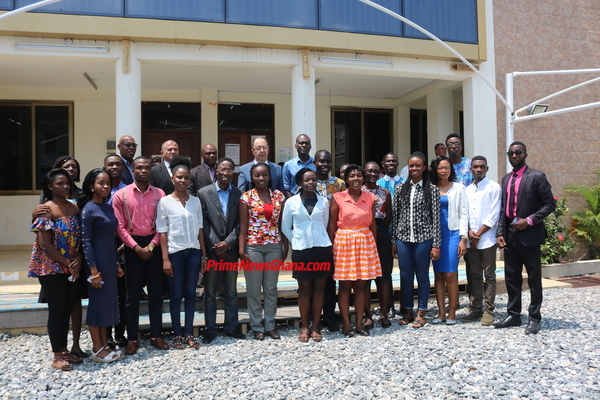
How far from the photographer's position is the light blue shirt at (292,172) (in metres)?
5.62

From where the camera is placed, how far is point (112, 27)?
7.54 metres

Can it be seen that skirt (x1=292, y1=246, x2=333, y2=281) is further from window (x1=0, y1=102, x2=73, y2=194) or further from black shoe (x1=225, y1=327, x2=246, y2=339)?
window (x1=0, y1=102, x2=73, y2=194)

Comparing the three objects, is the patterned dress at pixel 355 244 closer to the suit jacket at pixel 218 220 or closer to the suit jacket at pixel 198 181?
the suit jacket at pixel 218 220

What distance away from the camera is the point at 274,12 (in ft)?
26.5

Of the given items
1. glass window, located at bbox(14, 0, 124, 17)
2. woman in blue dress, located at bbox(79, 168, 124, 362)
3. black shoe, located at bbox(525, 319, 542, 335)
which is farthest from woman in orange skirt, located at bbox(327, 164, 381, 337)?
glass window, located at bbox(14, 0, 124, 17)

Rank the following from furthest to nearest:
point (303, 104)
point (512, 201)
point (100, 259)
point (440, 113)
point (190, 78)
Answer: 1. point (440, 113)
2. point (190, 78)
3. point (303, 104)
4. point (512, 201)
5. point (100, 259)

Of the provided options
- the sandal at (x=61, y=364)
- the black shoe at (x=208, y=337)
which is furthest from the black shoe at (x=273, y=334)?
the sandal at (x=61, y=364)

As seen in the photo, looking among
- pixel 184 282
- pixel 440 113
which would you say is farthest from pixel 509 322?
pixel 440 113

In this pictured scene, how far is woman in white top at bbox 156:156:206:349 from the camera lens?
15.1 feet

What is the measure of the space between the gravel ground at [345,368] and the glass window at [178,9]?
503 cm

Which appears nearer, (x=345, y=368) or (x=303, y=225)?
(x=345, y=368)

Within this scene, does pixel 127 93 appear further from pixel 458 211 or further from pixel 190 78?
pixel 458 211

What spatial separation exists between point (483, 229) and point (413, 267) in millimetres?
870

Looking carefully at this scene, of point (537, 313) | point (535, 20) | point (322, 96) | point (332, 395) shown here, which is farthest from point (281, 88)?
point (332, 395)
